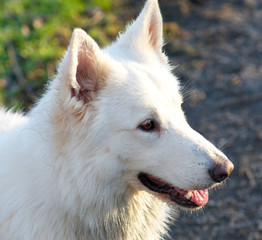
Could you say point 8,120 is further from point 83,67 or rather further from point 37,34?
point 37,34

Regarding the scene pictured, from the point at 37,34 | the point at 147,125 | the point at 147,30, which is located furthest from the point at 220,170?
the point at 37,34

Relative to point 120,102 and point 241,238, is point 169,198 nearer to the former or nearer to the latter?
point 120,102

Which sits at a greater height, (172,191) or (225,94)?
(172,191)

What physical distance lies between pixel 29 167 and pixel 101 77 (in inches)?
29.4

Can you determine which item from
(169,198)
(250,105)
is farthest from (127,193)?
(250,105)

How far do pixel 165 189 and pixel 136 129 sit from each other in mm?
428

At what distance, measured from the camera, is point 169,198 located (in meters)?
2.77

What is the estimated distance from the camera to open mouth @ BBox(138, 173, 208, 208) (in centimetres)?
273

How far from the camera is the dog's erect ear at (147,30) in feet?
10.1

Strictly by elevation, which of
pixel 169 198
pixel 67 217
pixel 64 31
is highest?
pixel 67 217

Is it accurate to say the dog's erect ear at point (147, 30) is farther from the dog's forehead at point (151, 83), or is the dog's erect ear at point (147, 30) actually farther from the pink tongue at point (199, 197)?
the pink tongue at point (199, 197)

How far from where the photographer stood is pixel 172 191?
275cm

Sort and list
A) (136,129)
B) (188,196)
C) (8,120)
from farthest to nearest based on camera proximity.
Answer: (8,120) < (188,196) < (136,129)

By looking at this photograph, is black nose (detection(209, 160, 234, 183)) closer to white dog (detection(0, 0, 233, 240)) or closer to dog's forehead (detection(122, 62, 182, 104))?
white dog (detection(0, 0, 233, 240))
